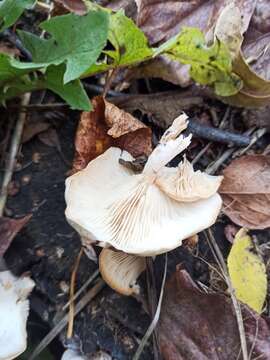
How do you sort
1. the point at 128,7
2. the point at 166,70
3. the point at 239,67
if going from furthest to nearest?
the point at 128,7 → the point at 166,70 → the point at 239,67

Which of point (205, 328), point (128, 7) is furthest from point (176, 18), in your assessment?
point (205, 328)

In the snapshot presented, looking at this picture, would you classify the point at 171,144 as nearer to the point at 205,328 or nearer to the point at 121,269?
the point at 121,269

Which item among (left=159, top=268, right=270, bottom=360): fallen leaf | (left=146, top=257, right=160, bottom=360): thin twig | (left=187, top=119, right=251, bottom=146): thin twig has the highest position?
(left=187, top=119, right=251, bottom=146): thin twig

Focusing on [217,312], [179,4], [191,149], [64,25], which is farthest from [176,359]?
[179,4]

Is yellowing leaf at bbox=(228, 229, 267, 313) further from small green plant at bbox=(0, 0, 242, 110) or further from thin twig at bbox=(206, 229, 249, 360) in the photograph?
small green plant at bbox=(0, 0, 242, 110)

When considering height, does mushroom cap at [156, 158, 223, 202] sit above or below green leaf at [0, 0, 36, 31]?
below

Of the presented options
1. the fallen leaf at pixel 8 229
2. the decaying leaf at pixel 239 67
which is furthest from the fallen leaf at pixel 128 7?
the fallen leaf at pixel 8 229

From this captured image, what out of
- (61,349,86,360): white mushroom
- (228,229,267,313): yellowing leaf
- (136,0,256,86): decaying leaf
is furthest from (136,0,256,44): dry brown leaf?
(61,349,86,360): white mushroom
